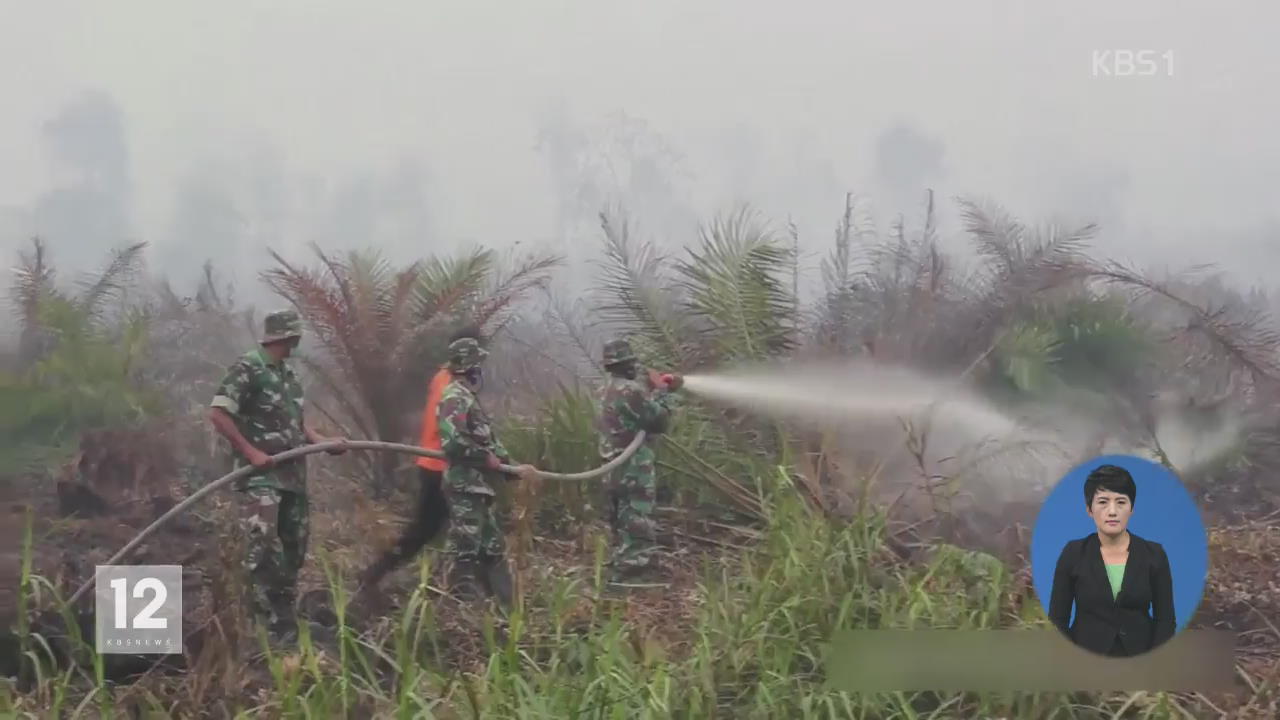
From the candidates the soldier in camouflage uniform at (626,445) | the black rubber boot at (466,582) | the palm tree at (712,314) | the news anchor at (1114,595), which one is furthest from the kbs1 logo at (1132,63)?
the black rubber boot at (466,582)

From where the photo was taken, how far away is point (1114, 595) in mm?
2838

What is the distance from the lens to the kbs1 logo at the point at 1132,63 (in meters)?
2.90

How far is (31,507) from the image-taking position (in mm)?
3086

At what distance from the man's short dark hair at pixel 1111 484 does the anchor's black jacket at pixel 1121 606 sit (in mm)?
195

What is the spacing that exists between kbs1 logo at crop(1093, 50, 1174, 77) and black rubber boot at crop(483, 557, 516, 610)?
2.70 m

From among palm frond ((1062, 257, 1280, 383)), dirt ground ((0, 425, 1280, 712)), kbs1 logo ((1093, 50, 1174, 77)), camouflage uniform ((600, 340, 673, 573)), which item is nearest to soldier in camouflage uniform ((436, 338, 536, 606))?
dirt ground ((0, 425, 1280, 712))

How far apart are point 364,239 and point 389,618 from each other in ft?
4.43

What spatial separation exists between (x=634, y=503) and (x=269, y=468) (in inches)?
52.7

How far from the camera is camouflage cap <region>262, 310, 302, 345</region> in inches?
→ 121

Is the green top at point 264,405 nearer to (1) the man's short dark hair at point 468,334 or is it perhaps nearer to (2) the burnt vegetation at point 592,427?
(2) the burnt vegetation at point 592,427

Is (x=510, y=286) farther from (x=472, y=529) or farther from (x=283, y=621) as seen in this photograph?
(x=283, y=621)

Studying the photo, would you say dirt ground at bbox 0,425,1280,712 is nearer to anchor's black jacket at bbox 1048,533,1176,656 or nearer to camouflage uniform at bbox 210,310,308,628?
camouflage uniform at bbox 210,310,308,628

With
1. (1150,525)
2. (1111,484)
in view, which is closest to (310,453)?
(1111,484)

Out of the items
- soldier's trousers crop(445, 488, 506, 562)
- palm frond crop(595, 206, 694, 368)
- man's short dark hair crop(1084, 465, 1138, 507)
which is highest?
palm frond crop(595, 206, 694, 368)
